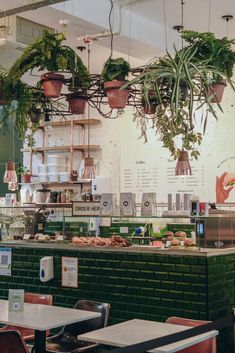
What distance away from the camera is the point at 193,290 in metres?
5.55

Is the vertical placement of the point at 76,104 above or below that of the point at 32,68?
below

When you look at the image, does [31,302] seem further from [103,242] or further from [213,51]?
[213,51]

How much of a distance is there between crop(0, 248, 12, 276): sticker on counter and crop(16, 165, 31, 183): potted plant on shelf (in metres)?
4.60

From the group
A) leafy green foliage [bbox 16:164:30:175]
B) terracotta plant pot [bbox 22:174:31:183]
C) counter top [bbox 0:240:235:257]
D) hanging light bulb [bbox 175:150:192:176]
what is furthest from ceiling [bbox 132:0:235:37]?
leafy green foliage [bbox 16:164:30:175]

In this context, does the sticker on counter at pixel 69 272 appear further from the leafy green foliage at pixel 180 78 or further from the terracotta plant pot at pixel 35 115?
the leafy green foliage at pixel 180 78

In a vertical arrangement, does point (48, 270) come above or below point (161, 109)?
below

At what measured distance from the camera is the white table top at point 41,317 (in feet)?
14.1

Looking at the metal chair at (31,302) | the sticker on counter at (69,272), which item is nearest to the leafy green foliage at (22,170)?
the sticker on counter at (69,272)

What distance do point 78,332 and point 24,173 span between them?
21.9 ft

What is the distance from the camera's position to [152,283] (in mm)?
5820

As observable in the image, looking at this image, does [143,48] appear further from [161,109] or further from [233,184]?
[161,109]

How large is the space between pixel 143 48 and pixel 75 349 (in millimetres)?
4906

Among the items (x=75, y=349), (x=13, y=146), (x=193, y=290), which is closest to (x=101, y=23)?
(x=193, y=290)

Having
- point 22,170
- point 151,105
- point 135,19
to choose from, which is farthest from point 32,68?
point 22,170
